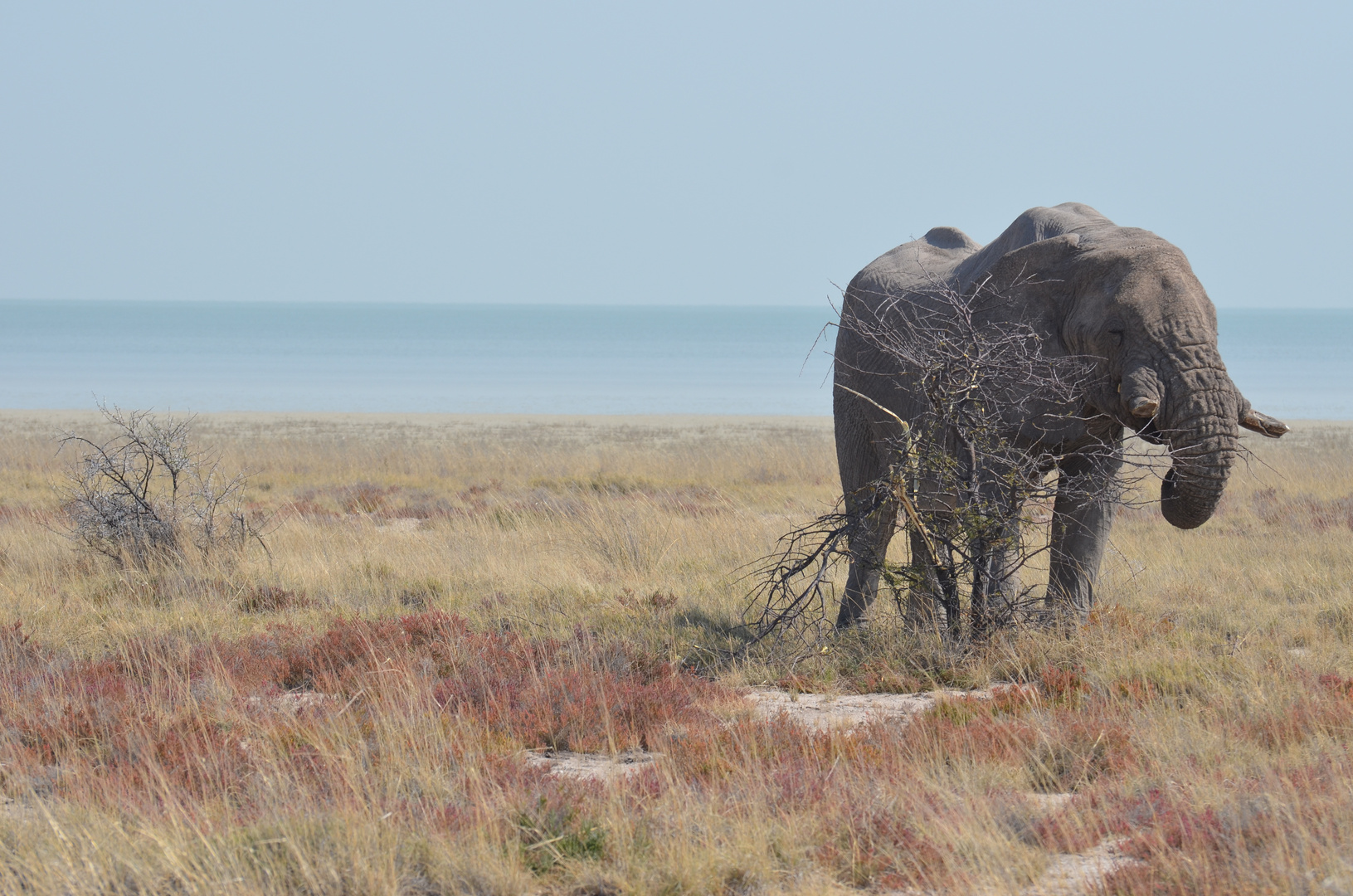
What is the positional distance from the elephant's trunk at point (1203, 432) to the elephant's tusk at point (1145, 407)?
0.52 feet

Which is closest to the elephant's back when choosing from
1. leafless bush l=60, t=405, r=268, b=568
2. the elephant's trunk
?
the elephant's trunk

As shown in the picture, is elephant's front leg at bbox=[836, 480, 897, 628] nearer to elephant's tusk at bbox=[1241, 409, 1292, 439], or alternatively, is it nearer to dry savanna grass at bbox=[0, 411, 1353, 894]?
dry savanna grass at bbox=[0, 411, 1353, 894]

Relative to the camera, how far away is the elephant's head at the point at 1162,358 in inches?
228

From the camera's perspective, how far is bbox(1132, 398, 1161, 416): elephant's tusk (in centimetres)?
566

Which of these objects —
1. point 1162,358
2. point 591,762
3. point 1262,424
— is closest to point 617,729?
point 591,762

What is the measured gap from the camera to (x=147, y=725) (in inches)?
207

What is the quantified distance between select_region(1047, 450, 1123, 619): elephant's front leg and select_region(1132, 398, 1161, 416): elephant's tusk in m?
1.29

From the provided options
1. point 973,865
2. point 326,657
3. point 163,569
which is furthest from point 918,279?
point 163,569

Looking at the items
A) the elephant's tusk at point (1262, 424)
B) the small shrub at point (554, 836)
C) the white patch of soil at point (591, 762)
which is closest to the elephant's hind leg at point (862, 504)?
the white patch of soil at point (591, 762)

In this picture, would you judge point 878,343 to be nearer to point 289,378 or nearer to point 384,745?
point 384,745

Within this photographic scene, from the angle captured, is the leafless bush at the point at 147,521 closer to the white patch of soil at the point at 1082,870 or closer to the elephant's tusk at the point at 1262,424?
the elephant's tusk at the point at 1262,424

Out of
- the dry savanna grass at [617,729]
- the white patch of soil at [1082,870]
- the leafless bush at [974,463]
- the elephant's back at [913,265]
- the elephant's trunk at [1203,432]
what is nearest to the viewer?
the white patch of soil at [1082,870]

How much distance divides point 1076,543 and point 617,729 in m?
3.35

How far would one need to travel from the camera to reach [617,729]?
546 centimetres
